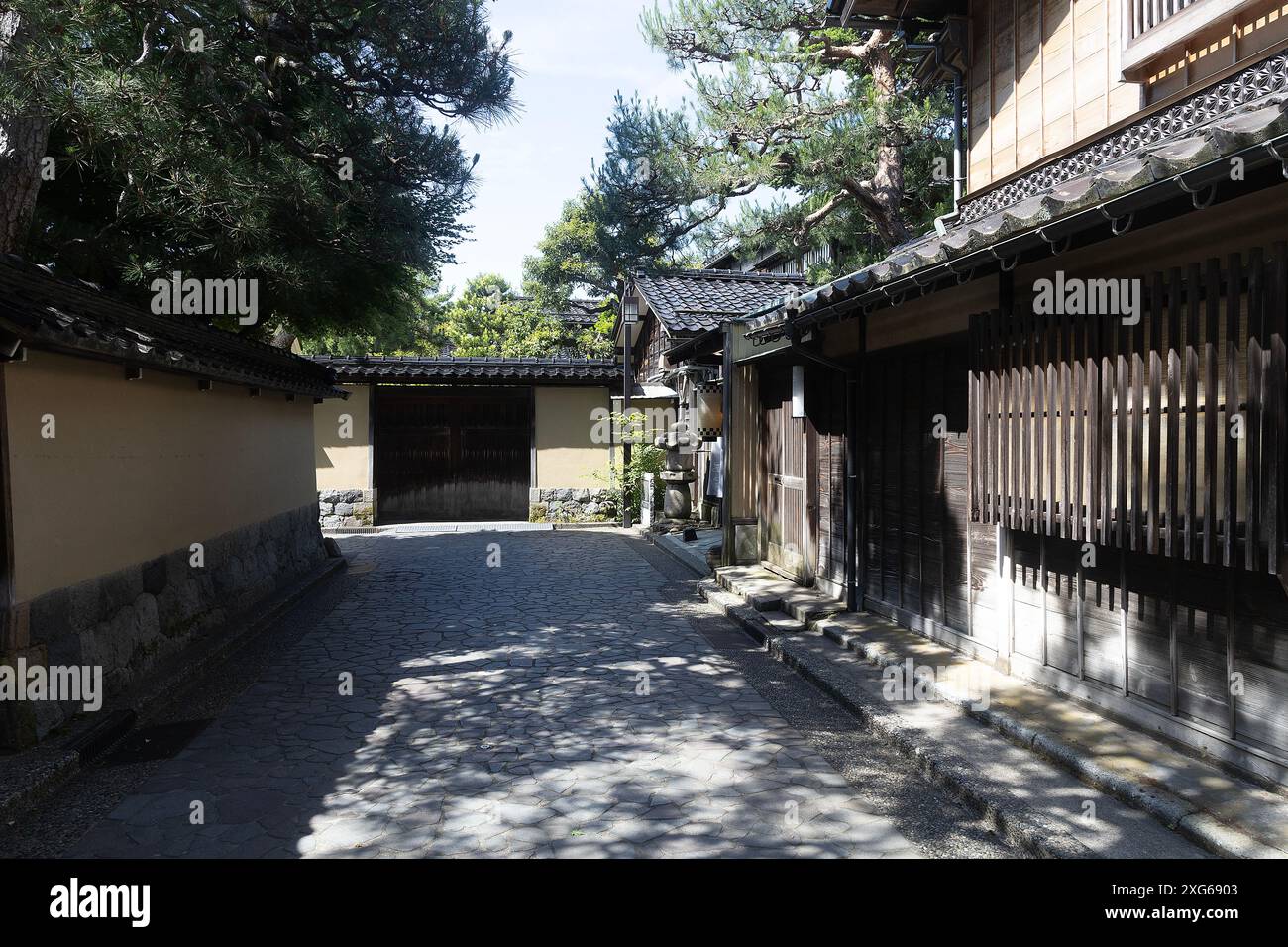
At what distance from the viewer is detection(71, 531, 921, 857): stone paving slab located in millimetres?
4414

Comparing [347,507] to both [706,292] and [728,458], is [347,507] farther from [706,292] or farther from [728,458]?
[728,458]

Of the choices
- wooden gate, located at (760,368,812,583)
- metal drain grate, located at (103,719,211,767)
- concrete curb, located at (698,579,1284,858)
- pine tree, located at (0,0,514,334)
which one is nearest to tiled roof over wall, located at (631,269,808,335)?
wooden gate, located at (760,368,812,583)

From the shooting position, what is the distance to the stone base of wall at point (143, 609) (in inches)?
231

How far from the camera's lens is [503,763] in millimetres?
5496

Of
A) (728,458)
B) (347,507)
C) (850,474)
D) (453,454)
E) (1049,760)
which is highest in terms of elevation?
(453,454)

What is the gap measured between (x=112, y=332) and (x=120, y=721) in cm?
291

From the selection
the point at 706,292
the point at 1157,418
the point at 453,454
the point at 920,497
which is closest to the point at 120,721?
the point at 920,497

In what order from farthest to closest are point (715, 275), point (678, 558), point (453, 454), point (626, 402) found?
1. point (715, 275)
2. point (453, 454)
3. point (626, 402)
4. point (678, 558)

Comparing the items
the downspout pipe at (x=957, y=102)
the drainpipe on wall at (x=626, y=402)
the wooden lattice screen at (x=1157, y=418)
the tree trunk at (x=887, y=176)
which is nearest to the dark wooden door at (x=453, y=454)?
the drainpipe on wall at (x=626, y=402)

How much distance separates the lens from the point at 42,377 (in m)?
6.01

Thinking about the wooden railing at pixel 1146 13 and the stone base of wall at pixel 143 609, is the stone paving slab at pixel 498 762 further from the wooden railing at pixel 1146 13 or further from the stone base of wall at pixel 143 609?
the wooden railing at pixel 1146 13

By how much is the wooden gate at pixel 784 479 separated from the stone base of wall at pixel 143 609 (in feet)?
22.9

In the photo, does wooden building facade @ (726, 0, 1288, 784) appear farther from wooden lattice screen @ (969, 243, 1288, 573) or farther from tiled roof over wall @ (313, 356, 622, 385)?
tiled roof over wall @ (313, 356, 622, 385)
